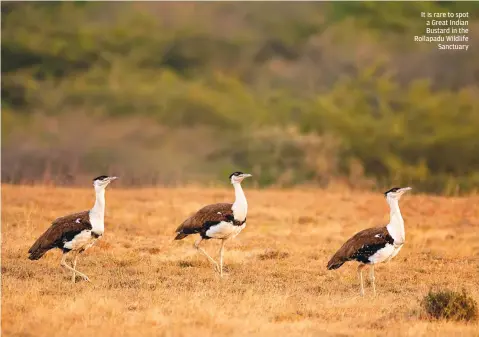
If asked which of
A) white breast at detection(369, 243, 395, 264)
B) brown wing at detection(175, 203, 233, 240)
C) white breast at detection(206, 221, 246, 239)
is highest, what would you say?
brown wing at detection(175, 203, 233, 240)

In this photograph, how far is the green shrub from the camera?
33.5 feet

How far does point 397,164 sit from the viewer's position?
118ft

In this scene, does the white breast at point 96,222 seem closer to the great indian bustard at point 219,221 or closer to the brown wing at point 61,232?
the brown wing at point 61,232

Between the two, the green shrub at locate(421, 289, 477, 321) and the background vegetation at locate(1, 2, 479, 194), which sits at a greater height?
the background vegetation at locate(1, 2, 479, 194)

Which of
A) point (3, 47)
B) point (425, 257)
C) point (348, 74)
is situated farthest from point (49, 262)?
point (348, 74)

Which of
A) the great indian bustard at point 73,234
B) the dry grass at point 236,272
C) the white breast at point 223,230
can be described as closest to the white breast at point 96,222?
the great indian bustard at point 73,234

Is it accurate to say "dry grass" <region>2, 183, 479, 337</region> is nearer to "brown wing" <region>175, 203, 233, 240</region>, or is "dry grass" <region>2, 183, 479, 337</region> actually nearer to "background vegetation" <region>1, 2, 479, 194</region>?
"brown wing" <region>175, 203, 233, 240</region>

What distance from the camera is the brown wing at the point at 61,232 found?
1209 centimetres

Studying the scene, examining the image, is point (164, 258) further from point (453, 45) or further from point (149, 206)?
point (453, 45)

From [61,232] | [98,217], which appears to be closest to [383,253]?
[98,217]

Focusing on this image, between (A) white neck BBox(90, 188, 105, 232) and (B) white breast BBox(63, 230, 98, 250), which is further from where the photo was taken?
(A) white neck BBox(90, 188, 105, 232)

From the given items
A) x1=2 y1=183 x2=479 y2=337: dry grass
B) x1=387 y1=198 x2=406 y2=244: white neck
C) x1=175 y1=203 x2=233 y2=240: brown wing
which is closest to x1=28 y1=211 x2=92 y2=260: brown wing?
x1=2 y1=183 x2=479 y2=337: dry grass

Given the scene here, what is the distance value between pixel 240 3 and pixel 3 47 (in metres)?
12.5

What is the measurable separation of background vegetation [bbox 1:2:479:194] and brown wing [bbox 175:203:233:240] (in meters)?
17.3
